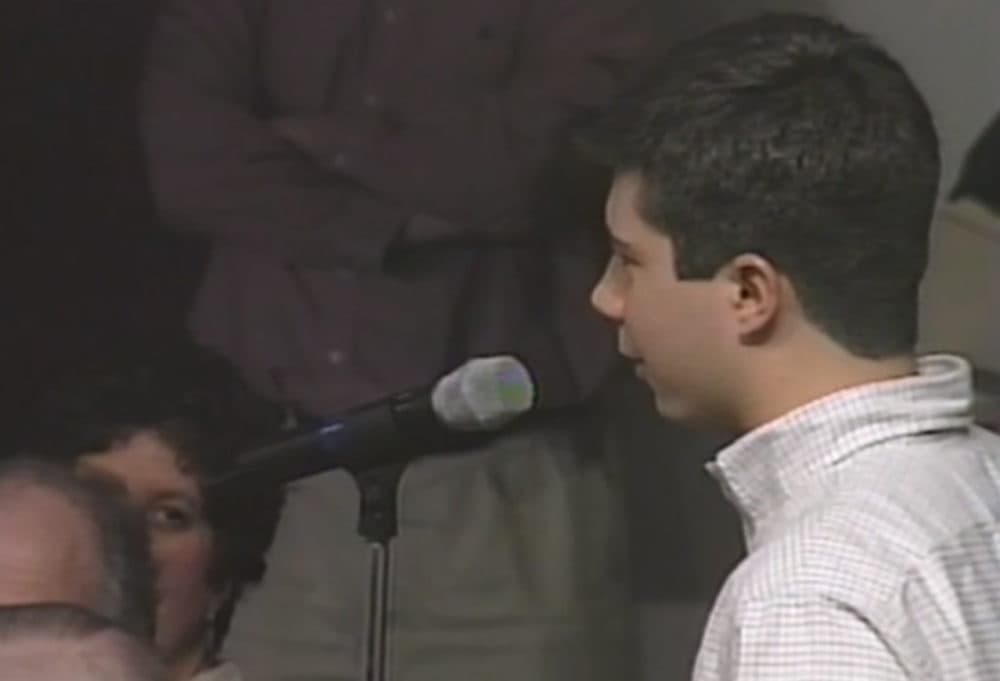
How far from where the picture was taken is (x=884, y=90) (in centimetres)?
99

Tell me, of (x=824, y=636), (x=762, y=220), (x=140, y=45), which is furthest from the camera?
(x=140, y=45)

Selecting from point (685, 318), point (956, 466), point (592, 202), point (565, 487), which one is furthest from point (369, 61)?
point (956, 466)

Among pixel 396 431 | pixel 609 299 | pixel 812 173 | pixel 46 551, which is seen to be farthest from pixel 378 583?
pixel 812 173

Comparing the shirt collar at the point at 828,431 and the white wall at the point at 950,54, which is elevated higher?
the white wall at the point at 950,54

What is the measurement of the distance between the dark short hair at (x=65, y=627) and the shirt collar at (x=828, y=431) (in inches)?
20.3

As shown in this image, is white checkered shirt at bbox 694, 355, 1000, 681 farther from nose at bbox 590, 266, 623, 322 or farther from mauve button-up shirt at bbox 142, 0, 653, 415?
mauve button-up shirt at bbox 142, 0, 653, 415

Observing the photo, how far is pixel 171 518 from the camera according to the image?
1398 mm

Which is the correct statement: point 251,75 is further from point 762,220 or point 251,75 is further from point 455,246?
point 762,220

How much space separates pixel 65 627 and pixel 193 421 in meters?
0.18

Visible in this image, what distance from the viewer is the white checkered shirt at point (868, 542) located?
885 mm

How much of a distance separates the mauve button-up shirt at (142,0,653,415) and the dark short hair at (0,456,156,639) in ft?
0.44

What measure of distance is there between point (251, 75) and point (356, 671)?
43 centimetres

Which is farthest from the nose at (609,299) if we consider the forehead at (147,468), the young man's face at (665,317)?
the forehead at (147,468)

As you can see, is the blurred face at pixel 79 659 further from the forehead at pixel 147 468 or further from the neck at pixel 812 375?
the neck at pixel 812 375
